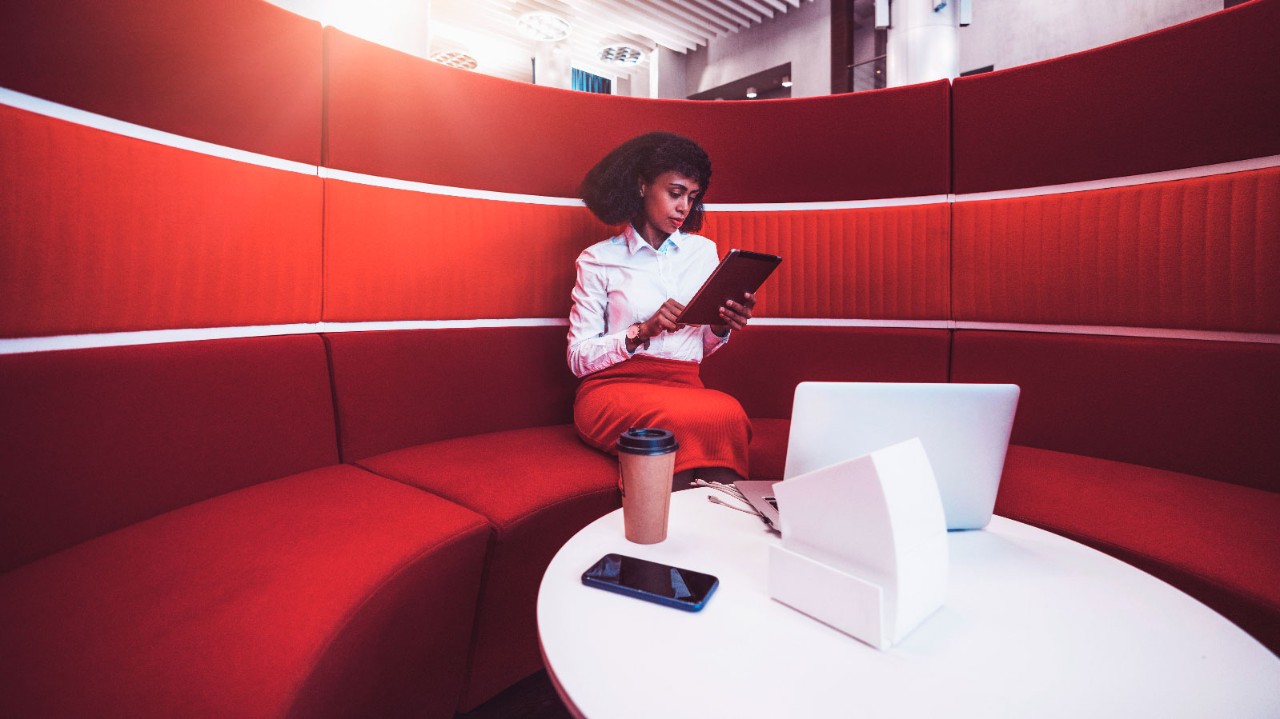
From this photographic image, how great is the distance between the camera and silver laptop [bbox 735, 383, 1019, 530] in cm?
87

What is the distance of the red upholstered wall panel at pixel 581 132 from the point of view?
1848mm

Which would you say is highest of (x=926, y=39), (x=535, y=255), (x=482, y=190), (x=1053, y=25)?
(x=1053, y=25)

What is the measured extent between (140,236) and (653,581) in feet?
4.43

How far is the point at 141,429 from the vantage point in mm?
1212

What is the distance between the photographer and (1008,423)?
92 centimetres

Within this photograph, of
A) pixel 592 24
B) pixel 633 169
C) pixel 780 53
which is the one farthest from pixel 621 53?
pixel 633 169

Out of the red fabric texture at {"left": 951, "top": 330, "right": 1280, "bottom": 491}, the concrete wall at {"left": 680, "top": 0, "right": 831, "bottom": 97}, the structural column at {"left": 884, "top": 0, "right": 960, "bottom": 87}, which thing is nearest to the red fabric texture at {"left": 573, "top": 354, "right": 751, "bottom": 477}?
the red fabric texture at {"left": 951, "top": 330, "right": 1280, "bottom": 491}

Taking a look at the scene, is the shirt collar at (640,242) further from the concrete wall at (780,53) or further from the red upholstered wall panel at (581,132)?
the concrete wall at (780,53)

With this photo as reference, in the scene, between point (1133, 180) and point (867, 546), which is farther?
point (1133, 180)

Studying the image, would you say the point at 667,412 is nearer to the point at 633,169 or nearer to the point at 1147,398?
the point at 633,169

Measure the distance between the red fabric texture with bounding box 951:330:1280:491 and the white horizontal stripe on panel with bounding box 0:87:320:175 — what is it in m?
2.41

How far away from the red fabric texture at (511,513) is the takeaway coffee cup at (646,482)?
52cm

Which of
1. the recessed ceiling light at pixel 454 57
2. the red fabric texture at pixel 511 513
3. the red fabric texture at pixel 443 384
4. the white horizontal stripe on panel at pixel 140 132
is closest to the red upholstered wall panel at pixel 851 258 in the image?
the red fabric texture at pixel 443 384

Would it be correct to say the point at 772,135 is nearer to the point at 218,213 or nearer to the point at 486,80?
the point at 486,80
